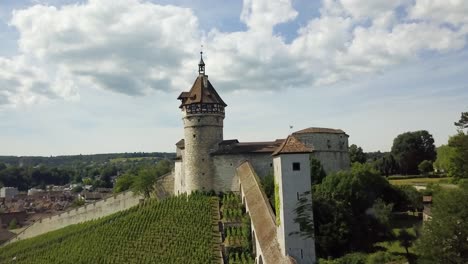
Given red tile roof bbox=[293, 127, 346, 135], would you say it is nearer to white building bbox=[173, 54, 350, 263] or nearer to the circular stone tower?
white building bbox=[173, 54, 350, 263]

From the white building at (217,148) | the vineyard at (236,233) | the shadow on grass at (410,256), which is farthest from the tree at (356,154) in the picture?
the shadow on grass at (410,256)

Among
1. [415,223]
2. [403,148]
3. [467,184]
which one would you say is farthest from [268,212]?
A: [403,148]

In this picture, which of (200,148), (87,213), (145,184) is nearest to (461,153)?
(200,148)

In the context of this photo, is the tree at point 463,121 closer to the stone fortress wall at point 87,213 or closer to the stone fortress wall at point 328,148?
the stone fortress wall at point 328,148

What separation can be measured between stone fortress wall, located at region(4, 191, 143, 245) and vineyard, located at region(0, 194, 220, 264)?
4659mm

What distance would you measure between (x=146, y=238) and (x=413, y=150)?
52.3 meters

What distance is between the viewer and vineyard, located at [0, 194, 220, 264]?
3719 cm

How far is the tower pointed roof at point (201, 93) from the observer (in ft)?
154

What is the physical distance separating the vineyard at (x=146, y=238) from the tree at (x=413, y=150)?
144ft

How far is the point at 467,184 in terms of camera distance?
30.0 metres

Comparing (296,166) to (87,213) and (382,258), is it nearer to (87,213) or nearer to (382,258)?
(382,258)

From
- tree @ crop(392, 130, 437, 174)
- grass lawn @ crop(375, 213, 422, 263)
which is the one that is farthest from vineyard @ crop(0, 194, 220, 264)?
tree @ crop(392, 130, 437, 174)

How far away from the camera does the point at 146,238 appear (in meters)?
40.6

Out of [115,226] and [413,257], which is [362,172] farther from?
[115,226]
